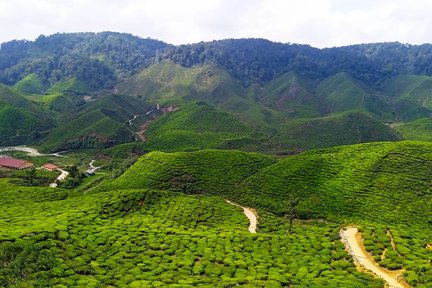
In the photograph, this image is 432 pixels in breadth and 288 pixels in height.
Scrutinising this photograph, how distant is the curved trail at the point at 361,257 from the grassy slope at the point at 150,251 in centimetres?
192

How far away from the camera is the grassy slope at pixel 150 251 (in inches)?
1818

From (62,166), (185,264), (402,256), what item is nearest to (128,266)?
(185,264)

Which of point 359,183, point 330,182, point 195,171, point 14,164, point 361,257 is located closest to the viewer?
point 361,257

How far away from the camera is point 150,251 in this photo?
55.9m

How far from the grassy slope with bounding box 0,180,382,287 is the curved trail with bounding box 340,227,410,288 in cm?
192

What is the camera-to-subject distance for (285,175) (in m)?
106

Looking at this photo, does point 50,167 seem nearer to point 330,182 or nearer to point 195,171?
point 195,171

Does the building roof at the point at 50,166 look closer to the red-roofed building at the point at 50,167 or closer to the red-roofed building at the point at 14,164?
the red-roofed building at the point at 50,167

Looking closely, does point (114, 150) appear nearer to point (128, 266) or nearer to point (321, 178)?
point (321, 178)

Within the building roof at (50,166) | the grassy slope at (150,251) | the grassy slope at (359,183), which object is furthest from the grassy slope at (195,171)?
the building roof at (50,166)

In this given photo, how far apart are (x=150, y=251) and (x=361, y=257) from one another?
32629 millimetres

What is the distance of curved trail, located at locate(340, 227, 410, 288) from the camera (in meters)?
49.8

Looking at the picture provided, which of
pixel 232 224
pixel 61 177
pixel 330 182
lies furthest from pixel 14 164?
pixel 330 182

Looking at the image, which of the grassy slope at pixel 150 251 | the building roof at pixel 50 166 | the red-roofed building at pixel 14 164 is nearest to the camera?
the grassy slope at pixel 150 251
